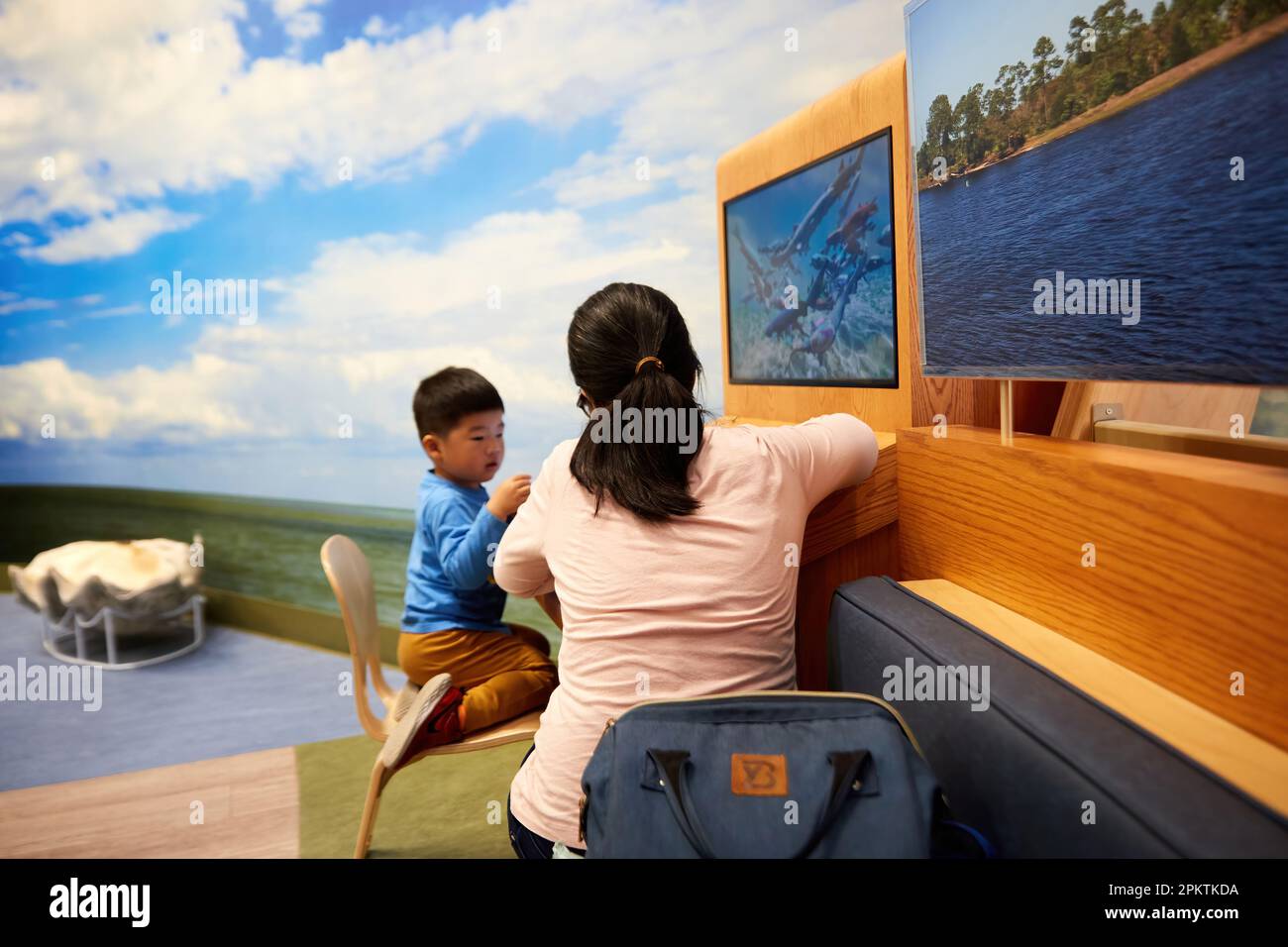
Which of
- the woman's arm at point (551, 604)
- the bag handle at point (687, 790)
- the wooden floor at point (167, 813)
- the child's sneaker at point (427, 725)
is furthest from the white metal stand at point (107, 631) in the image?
the bag handle at point (687, 790)

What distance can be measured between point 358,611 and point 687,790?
55.5 inches

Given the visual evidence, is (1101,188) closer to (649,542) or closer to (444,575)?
(649,542)

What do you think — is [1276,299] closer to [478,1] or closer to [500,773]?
[500,773]

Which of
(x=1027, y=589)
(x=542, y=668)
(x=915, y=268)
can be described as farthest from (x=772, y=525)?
(x=542, y=668)

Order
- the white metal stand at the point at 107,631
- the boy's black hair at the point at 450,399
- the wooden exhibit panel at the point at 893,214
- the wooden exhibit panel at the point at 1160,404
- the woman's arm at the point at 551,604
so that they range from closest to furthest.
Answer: the wooden exhibit panel at the point at 1160,404
the wooden exhibit panel at the point at 893,214
the woman's arm at the point at 551,604
the boy's black hair at the point at 450,399
the white metal stand at the point at 107,631

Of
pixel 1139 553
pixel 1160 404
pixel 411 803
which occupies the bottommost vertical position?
pixel 411 803

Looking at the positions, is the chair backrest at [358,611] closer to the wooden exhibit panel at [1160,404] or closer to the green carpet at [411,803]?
the green carpet at [411,803]

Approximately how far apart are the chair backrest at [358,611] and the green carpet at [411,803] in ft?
1.42

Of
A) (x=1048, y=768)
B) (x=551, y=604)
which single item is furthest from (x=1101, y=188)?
(x=551, y=604)

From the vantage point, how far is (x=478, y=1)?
3848mm

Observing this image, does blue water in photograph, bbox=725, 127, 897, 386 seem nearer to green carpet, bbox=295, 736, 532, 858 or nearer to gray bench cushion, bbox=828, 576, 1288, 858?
gray bench cushion, bbox=828, 576, 1288, 858

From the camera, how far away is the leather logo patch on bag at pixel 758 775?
3.27 feet

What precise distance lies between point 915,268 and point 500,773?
6.95 ft

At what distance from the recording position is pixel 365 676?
6.89 feet
